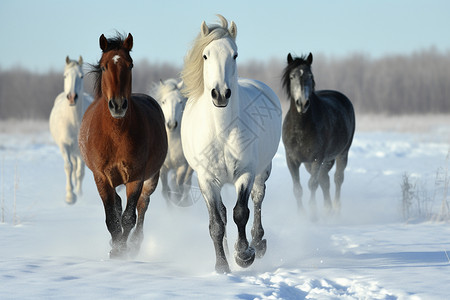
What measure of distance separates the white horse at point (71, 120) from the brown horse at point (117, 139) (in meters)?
4.38

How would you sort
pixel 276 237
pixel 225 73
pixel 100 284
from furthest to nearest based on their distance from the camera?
1. pixel 276 237
2. pixel 225 73
3. pixel 100 284

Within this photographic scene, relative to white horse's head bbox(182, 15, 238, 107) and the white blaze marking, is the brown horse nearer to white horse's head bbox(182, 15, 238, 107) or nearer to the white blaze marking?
the white blaze marking

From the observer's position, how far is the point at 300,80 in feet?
25.9

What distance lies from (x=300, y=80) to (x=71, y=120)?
477 centimetres

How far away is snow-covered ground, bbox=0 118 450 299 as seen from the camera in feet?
13.2

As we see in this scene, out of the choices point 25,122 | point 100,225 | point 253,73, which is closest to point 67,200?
point 100,225

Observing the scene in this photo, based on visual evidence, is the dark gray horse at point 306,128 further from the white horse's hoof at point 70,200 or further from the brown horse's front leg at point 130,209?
the white horse's hoof at point 70,200

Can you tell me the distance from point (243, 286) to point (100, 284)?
3.74 feet

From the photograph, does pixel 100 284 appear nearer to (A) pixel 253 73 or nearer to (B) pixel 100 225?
(B) pixel 100 225

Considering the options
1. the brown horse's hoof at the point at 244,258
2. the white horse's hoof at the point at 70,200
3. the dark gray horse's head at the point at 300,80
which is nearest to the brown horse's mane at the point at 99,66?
the brown horse's hoof at the point at 244,258

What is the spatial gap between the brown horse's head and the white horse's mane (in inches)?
22.6

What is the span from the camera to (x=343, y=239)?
6656 mm

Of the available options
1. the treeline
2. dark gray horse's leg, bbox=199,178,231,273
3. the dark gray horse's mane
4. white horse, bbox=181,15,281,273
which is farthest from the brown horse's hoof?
the treeline

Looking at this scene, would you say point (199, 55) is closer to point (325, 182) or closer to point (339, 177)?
point (325, 182)
